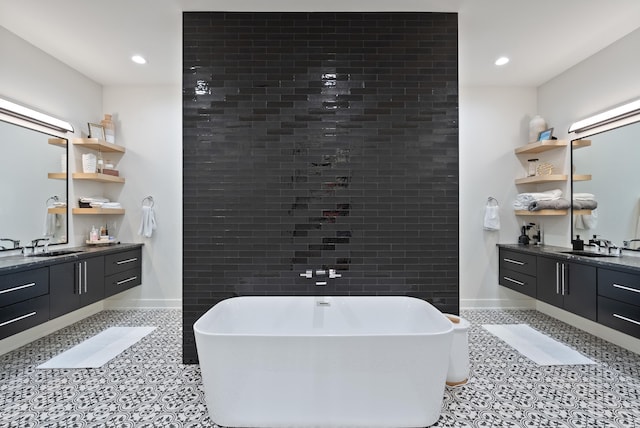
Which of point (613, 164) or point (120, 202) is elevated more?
point (613, 164)

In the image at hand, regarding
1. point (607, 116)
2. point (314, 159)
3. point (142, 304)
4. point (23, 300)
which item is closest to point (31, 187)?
point (23, 300)

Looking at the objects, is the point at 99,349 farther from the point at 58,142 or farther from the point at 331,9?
the point at 331,9

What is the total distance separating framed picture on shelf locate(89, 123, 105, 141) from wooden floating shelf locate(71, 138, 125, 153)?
0.47ft

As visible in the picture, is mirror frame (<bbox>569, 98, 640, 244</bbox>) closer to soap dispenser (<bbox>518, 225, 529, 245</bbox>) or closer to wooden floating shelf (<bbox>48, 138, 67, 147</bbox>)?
soap dispenser (<bbox>518, 225, 529, 245</bbox>)

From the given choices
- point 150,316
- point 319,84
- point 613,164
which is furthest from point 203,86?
point 613,164

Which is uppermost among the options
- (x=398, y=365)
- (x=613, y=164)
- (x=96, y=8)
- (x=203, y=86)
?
(x=96, y=8)

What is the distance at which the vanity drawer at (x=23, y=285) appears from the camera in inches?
92.0

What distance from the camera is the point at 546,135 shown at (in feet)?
12.6

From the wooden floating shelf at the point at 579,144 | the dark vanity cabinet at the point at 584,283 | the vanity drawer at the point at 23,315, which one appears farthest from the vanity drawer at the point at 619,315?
the vanity drawer at the point at 23,315

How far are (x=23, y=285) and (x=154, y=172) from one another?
2.04 meters

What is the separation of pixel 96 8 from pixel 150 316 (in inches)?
131

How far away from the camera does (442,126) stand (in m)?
2.65

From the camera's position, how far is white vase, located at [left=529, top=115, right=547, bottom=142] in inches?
155

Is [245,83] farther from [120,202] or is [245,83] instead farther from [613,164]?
[613,164]
